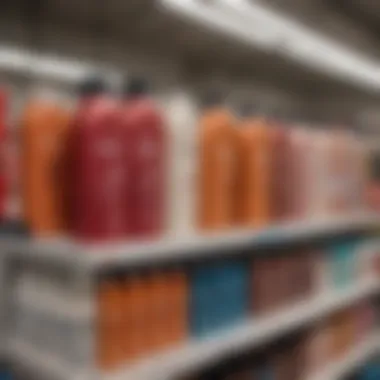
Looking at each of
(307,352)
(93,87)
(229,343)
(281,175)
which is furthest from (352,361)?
(93,87)

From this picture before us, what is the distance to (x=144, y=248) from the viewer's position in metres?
1.56

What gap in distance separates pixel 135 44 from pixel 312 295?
1.97 meters

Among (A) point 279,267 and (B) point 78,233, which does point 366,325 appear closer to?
(A) point 279,267

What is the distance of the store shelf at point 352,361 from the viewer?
2896mm

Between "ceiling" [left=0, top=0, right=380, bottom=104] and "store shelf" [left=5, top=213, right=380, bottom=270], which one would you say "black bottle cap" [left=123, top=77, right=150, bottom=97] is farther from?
"ceiling" [left=0, top=0, right=380, bottom=104]

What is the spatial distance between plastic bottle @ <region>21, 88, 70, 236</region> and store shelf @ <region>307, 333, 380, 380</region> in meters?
1.62

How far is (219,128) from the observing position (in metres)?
1.89

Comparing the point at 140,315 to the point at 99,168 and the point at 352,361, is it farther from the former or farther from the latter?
the point at 352,361

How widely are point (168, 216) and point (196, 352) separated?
0.42 metres

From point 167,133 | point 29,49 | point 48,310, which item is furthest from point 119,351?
point 29,49

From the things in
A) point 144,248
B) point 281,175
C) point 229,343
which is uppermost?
point 281,175

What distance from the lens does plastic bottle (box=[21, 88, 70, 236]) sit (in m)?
1.64

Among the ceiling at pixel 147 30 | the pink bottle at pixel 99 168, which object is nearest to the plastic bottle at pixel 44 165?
the pink bottle at pixel 99 168

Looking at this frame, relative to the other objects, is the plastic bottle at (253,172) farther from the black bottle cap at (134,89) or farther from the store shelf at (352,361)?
the store shelf at (352,361)
